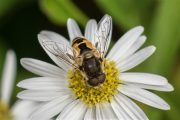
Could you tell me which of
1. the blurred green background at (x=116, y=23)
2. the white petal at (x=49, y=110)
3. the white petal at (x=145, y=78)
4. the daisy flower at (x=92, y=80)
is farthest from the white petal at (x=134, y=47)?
the blurred green background at (x=116, y=23)

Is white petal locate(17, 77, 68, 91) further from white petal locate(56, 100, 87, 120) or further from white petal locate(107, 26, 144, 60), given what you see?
white petal locate(107, 26, 144, 60)

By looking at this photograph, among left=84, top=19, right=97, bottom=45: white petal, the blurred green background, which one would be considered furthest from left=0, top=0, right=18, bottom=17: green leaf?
left=84, top=19, right=97, bottom=45: white petal

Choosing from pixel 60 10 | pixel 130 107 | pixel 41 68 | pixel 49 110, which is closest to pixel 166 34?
pixel 60 10

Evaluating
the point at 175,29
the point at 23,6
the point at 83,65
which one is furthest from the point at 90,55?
the point at 23,6

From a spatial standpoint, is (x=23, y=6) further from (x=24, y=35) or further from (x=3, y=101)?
(x=3, y=101)

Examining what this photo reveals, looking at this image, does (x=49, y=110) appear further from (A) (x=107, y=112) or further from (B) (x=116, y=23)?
(B) (x=116, y=23)
